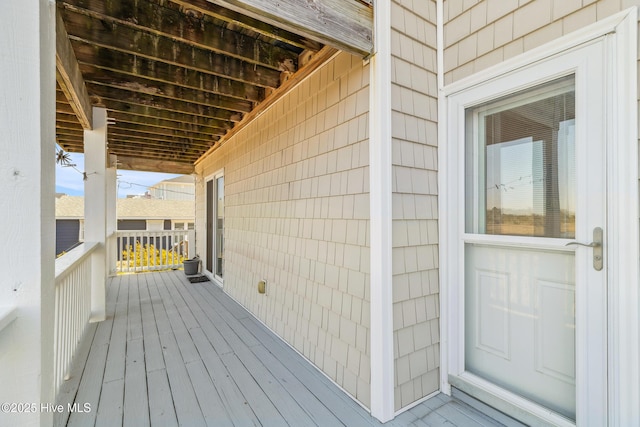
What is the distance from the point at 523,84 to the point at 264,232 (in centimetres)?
286

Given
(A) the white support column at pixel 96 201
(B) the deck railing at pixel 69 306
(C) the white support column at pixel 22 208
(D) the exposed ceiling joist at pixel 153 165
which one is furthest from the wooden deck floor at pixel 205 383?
(D) the exposed ceiling joist at pixel 153 165

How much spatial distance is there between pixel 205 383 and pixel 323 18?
→ 2.67 metres

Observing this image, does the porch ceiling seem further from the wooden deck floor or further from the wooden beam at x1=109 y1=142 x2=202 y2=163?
the wooden deck floor

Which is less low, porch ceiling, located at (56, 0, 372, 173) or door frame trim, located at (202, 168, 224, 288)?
porch ceiling, located at (56, 0, 372, 173)

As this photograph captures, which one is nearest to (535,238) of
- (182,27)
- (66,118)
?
(182,27)

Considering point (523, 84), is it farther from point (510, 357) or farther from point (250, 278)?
point (250, 278)

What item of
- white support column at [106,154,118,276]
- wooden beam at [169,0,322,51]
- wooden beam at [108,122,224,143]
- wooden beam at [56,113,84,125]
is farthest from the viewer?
white support column at [106,154,118,276]

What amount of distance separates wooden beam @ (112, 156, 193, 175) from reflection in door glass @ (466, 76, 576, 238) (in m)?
7.46

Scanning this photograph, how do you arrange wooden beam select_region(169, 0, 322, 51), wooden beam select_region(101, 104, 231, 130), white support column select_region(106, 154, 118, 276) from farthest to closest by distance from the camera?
white support column select_region(106, 154, 118, 276) → wooden beam select_region(101, 104, 231, 130) → wooden beam select_region(169, 0, 322, 51)

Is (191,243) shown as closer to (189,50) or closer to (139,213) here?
→ (189,50)

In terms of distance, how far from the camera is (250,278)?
4027 millimetres

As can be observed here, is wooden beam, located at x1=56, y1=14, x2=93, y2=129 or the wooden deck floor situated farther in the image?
wooden beam, located at x1=56, y1=14, x2=93, y2=129

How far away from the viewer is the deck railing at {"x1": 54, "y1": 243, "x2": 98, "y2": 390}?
216cm

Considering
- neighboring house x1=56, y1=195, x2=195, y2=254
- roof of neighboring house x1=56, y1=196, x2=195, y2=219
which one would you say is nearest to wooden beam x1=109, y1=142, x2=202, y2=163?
roof of neighboring house x1=56, y1=196, x2=195, y2=219
